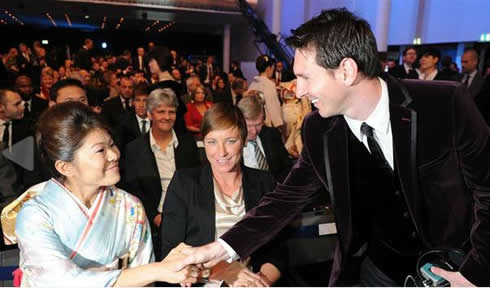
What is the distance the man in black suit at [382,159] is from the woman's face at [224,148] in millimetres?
358

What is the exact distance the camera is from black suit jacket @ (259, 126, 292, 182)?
2.75 metres

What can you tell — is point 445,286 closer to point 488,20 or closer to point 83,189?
point 83,189

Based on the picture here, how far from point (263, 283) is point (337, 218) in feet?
1.36

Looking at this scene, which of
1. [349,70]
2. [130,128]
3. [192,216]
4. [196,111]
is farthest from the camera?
[196,111]

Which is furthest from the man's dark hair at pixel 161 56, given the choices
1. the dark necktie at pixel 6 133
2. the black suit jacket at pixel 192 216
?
the black suit jacket at pixel 192 216

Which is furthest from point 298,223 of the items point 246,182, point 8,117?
point 8,117

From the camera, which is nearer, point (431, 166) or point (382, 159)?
point (431, 166)

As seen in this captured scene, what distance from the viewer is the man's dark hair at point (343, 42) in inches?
46.9

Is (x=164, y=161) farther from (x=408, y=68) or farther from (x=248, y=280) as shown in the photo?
(x=408, y=68)

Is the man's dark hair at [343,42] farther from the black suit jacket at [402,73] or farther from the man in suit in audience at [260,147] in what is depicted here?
the black suit jacket at [402,73]

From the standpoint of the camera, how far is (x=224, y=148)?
184cm

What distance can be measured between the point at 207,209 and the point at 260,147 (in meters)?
1.07

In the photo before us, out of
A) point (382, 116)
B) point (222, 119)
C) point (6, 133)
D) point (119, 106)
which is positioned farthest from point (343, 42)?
point (119, 106)

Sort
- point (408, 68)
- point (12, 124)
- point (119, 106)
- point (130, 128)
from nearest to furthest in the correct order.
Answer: point (12, 124)
point (130, 128)
point (119, 106)
point (408, 68)
